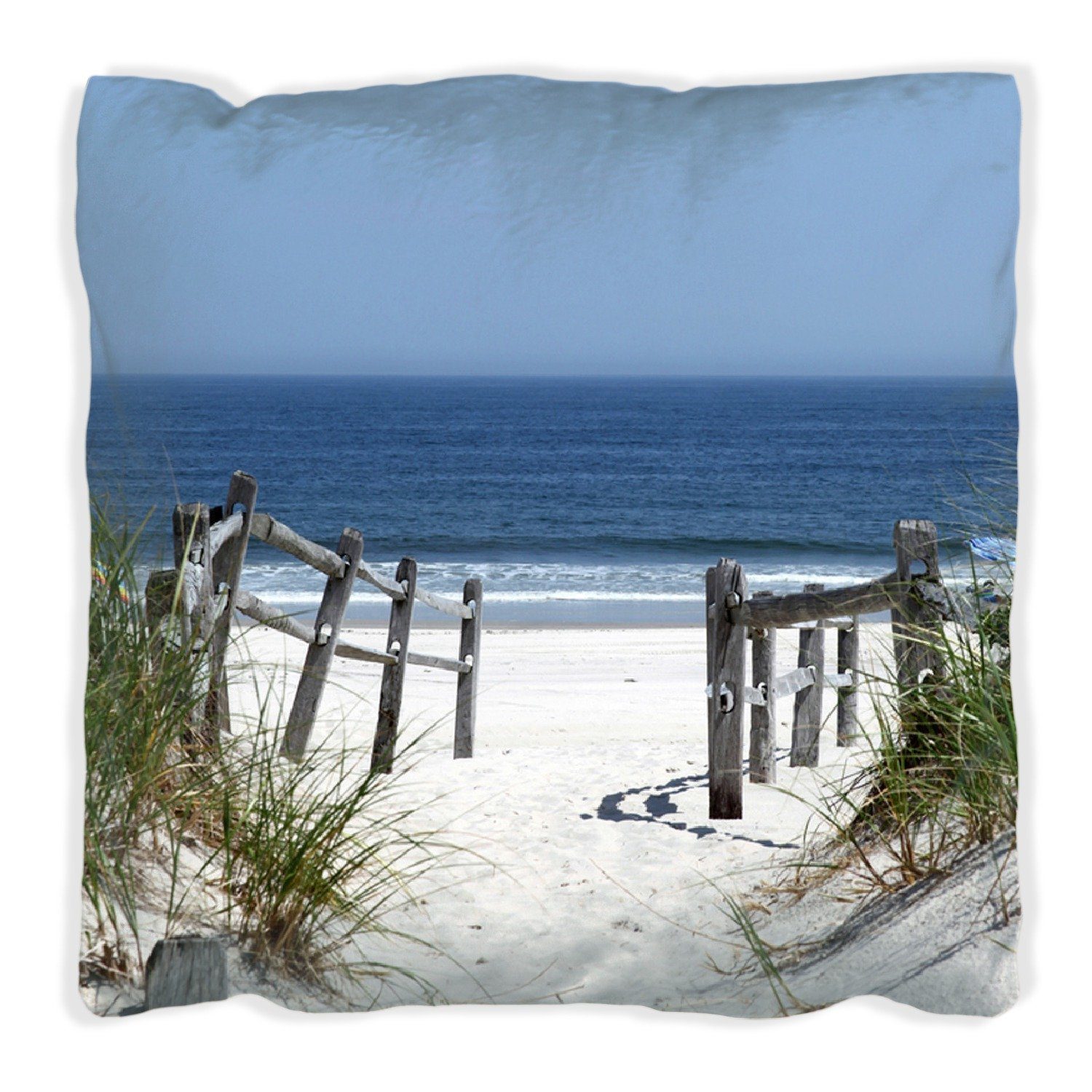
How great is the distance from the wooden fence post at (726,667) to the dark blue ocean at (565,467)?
42 centimetres

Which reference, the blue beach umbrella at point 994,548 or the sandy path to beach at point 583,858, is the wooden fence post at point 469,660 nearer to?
the sandy path to beach at point 583,858

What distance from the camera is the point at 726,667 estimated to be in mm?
4664

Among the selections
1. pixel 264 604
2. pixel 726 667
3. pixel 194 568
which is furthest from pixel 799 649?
pixel 194 568

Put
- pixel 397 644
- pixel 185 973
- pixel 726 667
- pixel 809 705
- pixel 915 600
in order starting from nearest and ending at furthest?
pixel 185 973 → pixel 915 600 → pixel 726 667 → pixel 397 644 → pixel 809 705

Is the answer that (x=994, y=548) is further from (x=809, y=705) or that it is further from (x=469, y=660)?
(x=469, y=660)

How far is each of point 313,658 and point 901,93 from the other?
2.79 m

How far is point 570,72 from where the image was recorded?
324 cm

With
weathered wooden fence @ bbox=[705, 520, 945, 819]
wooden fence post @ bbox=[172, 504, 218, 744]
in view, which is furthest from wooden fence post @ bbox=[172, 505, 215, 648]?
weathered wooden fence @ bbox=[705, 520, 945, 819]

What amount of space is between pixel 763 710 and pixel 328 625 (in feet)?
7.29

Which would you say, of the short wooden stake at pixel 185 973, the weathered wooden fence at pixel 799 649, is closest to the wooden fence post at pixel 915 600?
the weathered wooden fence at pixel 799 649

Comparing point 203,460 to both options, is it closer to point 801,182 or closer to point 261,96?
point 261,96

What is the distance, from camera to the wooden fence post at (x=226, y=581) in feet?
10.0

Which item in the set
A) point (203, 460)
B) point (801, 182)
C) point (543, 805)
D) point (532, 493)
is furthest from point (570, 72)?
point (532, 493)

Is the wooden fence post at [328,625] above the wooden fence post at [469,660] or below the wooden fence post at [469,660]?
above
